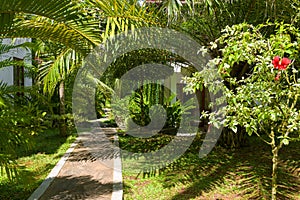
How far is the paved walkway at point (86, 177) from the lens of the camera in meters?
4.80

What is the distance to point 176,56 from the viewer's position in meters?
8.23

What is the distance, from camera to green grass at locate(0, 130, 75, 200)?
3827 millimetres

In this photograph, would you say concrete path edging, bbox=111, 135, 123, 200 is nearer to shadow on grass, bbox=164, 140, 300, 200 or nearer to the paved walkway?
the paved walkway

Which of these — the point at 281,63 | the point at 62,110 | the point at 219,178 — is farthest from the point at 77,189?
the point at 62,110

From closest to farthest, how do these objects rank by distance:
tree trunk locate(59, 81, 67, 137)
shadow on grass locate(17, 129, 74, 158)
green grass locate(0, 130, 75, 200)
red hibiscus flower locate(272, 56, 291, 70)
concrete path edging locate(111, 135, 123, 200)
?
red hibiscus flower locate(272, 56, 291, 70) < green grass locate(0, 130, 75, 200) < concrete path edging locate(111, 135, 123, 200) < shadow on grass locate(17, 129, 74, 158) < tree trunk locate(59, 81, 67, 137)

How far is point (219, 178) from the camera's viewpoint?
5.65m

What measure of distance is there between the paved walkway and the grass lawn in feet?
0.87

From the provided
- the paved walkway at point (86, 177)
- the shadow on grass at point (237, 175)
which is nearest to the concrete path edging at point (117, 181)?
the paved walkway at point (86, 177)

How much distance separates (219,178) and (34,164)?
3932mm

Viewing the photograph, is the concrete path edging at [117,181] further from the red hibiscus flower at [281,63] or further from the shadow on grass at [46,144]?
the red hibiscus flower at [281,63]

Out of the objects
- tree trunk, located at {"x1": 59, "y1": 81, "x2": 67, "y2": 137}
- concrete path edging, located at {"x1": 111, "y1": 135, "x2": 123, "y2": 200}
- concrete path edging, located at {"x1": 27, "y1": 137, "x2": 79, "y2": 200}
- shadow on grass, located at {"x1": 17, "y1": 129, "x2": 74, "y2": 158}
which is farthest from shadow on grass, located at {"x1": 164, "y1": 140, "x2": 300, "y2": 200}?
tree trunk, located at {"x1": 59, "y1": 81, "x2": 67, "y2": 137}

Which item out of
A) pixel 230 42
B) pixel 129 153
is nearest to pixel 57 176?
pixel 129 153

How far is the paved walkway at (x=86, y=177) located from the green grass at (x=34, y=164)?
0.67 feet

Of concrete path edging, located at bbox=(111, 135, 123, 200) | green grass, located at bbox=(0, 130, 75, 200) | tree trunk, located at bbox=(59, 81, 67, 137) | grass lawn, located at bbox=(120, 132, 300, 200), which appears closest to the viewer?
green grass, located at bbox=(0, 130, 75, 200)
